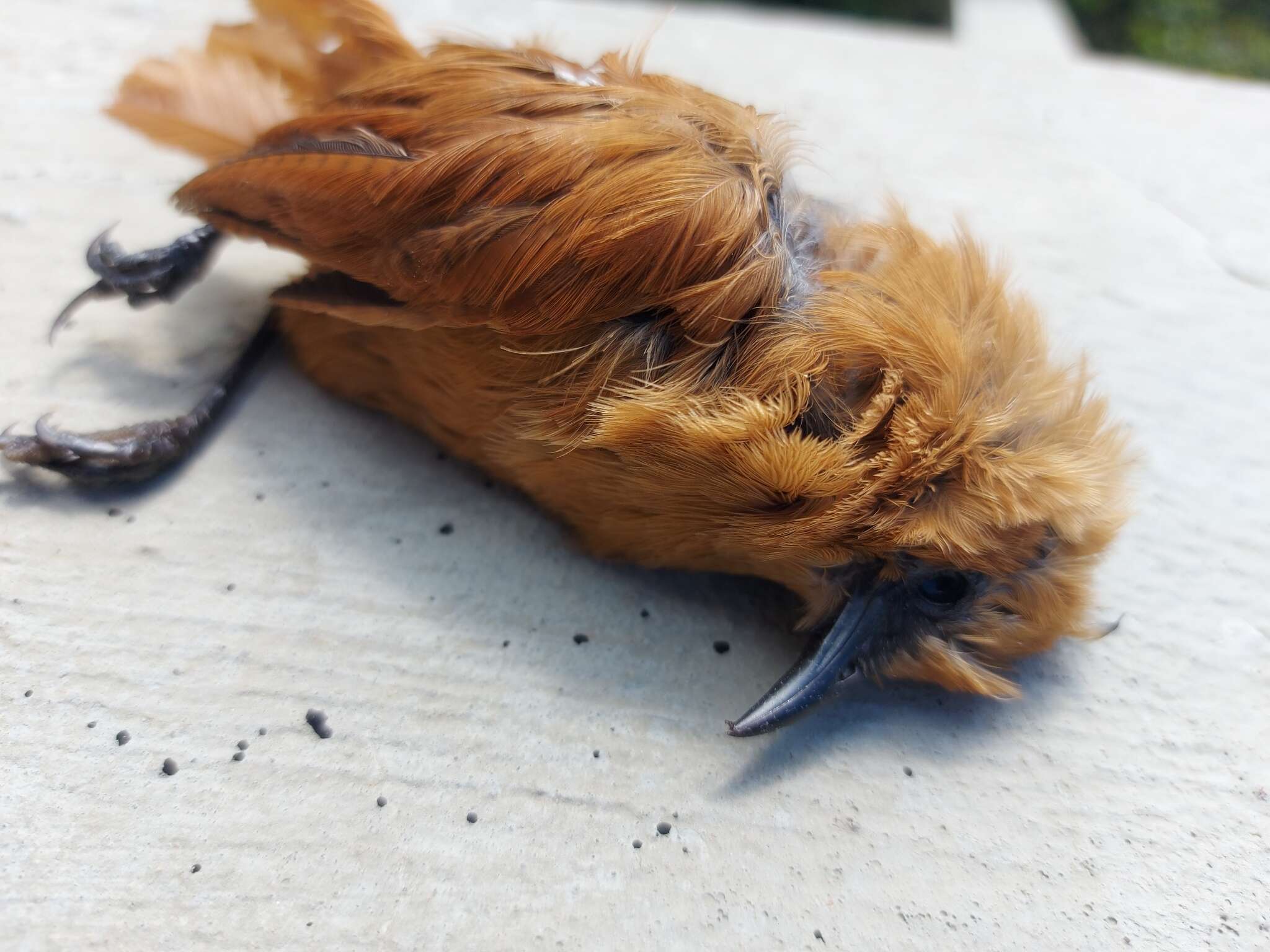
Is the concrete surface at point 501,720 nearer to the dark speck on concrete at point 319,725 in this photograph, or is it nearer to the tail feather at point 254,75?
the dark speck on concrete at point 319,725

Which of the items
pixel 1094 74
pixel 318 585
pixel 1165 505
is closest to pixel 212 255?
pixel 318 585

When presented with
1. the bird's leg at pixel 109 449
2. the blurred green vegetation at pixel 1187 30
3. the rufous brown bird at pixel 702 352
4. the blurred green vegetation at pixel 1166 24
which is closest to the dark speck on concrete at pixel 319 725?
the rufous brown bird at pixel 702 352

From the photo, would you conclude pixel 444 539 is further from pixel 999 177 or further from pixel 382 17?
pixel 999 177

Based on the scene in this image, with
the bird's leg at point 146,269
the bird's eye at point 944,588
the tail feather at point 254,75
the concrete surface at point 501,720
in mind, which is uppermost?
the tail feather at point 254,75

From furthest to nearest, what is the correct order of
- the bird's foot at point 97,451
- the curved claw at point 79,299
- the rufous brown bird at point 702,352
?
1. the curved claw at point 79,299
2. the bird's foot at point 97,451
3. the rufous brown bird at point 702,352

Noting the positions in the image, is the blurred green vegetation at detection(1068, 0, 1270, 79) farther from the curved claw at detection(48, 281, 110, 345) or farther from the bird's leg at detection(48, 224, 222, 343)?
the curved claw at detection(48, 281, 110, 345)

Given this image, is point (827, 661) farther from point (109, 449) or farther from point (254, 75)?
point (254, 75)

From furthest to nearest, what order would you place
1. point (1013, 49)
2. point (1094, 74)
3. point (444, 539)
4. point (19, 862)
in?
point (1013, 49), point (1094, 74), point (444, 539), point (19, 862)
